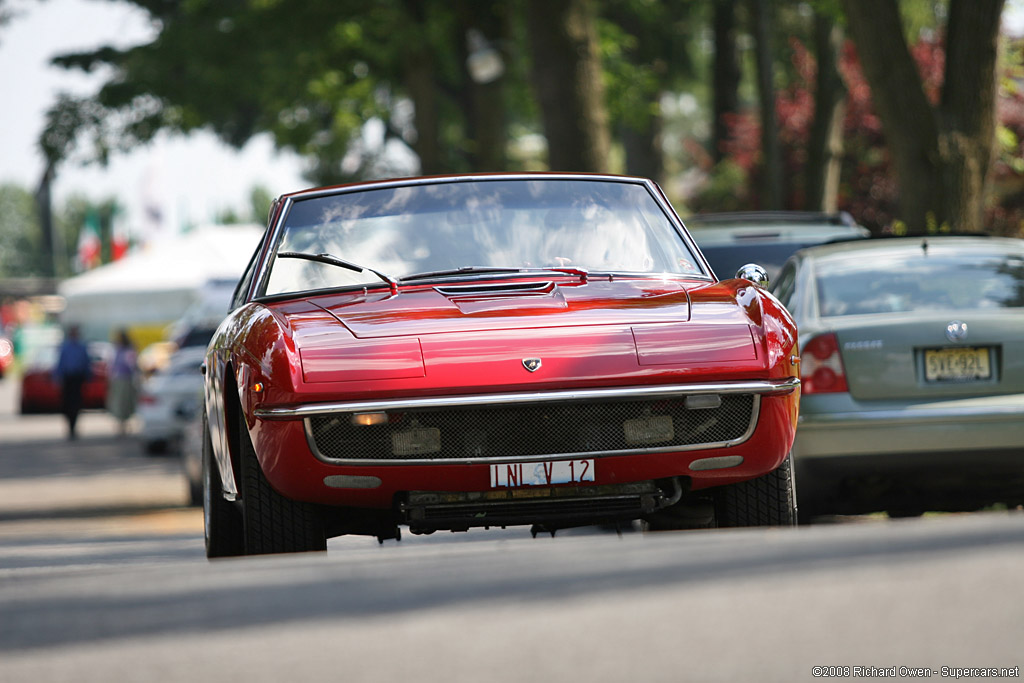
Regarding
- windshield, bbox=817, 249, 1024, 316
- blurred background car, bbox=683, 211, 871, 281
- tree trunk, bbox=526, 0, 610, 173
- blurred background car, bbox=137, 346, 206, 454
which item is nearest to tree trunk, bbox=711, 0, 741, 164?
tree trunk, bbox=526, 0, 610, 173

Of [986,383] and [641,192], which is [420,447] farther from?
[986,383]

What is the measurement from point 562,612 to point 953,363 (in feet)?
14.6

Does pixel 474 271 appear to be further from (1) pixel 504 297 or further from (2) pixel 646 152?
(2) pixel 646 152

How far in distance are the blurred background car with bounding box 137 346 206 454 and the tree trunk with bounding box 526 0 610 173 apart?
195 inches

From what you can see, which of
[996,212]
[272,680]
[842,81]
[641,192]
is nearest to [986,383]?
[641,192]

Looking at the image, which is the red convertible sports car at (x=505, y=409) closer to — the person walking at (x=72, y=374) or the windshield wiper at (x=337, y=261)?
the windshield wiper at (x=337, y=261)

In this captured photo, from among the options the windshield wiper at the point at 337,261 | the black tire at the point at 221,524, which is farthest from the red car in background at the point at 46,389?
the windshield wiper at the point at 337,261

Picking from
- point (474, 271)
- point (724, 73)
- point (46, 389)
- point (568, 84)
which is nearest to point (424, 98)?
point (568, 84)

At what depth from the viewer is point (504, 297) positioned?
6.05m

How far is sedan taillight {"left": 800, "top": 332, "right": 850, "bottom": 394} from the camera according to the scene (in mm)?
8188

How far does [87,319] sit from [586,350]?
37704mm

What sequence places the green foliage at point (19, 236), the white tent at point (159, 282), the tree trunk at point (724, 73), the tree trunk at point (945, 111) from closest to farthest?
the tree trunk at point (945, 111)
the tree trunk at point (724, 73)
the white tent at point (159, 282)
the green foliage at point (19, 236)

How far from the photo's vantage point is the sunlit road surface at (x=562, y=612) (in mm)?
3740

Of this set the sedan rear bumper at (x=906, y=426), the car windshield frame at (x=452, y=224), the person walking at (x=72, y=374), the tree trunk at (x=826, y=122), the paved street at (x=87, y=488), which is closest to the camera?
the car windshield frame at (x=452, y=224)
